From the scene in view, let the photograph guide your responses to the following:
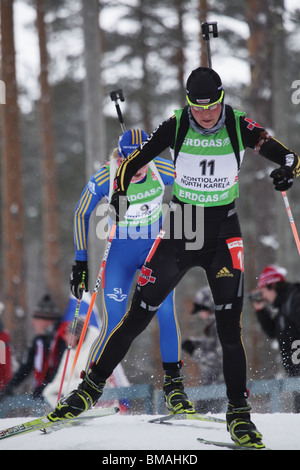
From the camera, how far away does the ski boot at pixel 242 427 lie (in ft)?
11.3

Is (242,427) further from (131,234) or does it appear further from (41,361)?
(41,361)

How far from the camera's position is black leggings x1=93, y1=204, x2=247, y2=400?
3.67m

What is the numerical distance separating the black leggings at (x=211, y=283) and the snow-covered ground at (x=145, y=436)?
404 millimetres

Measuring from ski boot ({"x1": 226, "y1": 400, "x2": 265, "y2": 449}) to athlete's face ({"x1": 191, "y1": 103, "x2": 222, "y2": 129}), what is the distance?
67.1 inches

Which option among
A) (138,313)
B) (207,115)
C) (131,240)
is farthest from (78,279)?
(207,115)

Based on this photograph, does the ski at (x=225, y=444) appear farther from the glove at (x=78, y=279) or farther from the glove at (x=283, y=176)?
the glove at (x=283, y=176)

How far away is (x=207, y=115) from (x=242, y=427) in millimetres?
1874

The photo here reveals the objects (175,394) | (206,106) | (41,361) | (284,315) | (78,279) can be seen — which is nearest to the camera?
(206,106)

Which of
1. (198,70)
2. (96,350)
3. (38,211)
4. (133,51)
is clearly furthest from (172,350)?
(38,211)

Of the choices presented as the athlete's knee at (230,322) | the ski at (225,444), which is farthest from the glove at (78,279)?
the ski at (225,444)

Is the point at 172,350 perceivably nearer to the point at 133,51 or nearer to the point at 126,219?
the point at 126,219

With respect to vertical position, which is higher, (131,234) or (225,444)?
(131,234)

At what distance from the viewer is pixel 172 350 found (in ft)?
15.4

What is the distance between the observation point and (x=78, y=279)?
4492 millimetres
